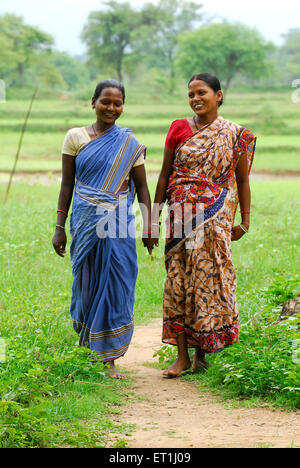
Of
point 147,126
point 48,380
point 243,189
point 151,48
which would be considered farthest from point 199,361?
point 151,48

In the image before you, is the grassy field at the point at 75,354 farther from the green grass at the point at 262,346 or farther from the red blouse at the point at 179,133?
the red blouse at the point at 179,133

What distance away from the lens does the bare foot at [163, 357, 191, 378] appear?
4102 mm

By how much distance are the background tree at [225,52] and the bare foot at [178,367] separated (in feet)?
102

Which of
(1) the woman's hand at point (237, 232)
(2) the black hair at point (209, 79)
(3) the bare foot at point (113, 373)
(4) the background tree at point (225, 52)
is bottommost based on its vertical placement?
(3) the bare foot at point (113, 373)

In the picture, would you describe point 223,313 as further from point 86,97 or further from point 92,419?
point 86,97

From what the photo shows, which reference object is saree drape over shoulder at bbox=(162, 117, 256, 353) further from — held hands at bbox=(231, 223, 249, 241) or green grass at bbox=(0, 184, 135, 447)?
green grass at bbox=(0, 184, 135, 447)

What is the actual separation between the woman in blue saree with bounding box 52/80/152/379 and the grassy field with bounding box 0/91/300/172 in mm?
13600

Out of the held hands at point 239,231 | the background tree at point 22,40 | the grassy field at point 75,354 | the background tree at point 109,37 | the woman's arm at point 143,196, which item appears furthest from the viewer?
the background tree at point 109,37

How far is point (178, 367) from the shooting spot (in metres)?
4.12

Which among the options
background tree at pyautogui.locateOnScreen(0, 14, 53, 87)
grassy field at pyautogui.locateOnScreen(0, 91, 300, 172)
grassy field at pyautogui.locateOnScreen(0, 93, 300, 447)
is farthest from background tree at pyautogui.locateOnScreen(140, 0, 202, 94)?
grassy field at pyautogui.locateOnScreen(0, 93, 300, 447)

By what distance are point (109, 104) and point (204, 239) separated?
1.01m

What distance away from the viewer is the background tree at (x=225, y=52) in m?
34.6

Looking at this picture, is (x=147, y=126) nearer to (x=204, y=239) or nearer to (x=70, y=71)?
(x=204, y=239)

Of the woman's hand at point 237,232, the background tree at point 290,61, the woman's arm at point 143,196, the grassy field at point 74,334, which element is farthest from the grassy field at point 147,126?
the background tree at point 290,61
